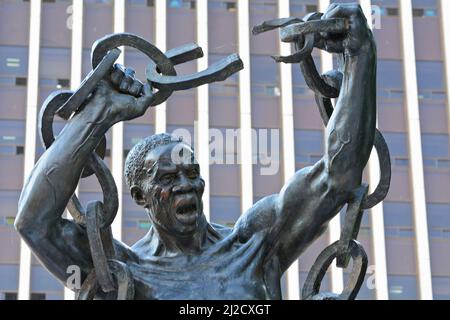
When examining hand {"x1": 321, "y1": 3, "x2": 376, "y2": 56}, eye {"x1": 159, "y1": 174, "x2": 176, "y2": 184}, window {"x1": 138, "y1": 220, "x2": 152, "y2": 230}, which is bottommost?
A: eye {"x1": 159, "y1": 174, "x2": 176, "y2": 184}

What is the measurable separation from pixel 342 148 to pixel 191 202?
45.1 inches

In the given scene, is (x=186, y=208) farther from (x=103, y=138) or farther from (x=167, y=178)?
(x=103, y=138)

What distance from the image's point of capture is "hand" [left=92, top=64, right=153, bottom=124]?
8930mm

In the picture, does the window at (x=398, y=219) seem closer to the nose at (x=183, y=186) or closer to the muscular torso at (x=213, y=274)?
the muscular torso at (x=213, y=274)

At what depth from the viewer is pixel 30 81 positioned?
153 feet

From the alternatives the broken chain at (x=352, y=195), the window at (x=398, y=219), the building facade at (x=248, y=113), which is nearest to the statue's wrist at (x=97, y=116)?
the broken chain at (x=352, y=195)

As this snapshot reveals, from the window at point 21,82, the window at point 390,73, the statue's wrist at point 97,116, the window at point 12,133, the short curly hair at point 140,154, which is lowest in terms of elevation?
the short curly hair at point 140,154

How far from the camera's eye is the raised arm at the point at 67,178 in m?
8.77

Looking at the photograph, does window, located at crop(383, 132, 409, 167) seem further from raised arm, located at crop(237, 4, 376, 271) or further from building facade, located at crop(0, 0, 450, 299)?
raised arm, located at crop(237, 4, 376, 271)

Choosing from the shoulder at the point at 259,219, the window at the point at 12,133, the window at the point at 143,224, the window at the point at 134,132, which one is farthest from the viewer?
the window at the point at 12,133

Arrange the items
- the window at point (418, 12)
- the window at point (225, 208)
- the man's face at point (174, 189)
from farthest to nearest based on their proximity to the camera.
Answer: the window at point (418, 12) → the window at point (225, 208) → the man's face at point (174, 189)

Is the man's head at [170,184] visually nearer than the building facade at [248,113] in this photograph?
Yes

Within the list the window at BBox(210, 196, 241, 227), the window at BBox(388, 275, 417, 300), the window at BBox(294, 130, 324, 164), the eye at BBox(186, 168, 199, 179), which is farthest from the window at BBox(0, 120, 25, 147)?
the eye at BBox(186, 168, 199, 179)

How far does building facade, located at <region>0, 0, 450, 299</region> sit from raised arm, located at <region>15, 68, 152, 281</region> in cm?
3345
